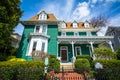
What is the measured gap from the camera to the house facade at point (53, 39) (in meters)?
16.2

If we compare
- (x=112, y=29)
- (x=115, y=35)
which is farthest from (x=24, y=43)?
(x=112, y=29)

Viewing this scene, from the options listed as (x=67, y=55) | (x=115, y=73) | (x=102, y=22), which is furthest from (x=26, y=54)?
(x=102, y=22)

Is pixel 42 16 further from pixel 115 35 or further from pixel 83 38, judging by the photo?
pixel 115 35

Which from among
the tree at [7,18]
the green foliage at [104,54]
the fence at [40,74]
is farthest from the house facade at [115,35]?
the tree at [7,18]

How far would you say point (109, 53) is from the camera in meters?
13.6

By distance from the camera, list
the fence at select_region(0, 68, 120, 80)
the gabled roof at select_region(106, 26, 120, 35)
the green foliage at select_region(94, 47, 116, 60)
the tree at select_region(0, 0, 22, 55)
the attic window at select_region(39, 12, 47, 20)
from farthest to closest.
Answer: the gabled roof at select_region(106, 26, 120, 35)
the attic window at select_region(39, 12, 47, 20)
the green foliage at select_region(94, 47, 116, 60)
the tree at select_region(0, 0, 22, 55)
the fence at select_region(0, 68, 120, 80)

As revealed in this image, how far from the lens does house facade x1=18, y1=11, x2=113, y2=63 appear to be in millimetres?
16172

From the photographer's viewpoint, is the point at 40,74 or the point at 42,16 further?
the point at 42,16

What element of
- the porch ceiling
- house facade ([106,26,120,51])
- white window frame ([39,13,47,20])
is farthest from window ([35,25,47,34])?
house facade ([106,26,120,51])

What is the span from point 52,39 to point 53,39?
0.16 m

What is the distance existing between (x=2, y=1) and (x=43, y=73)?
35.1ft

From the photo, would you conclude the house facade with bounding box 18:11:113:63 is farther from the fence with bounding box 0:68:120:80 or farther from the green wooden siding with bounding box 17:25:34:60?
the fence with bounding box 0:68:120:80

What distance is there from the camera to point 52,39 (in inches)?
690

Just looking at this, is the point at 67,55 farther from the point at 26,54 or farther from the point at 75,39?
the point at 26,54
